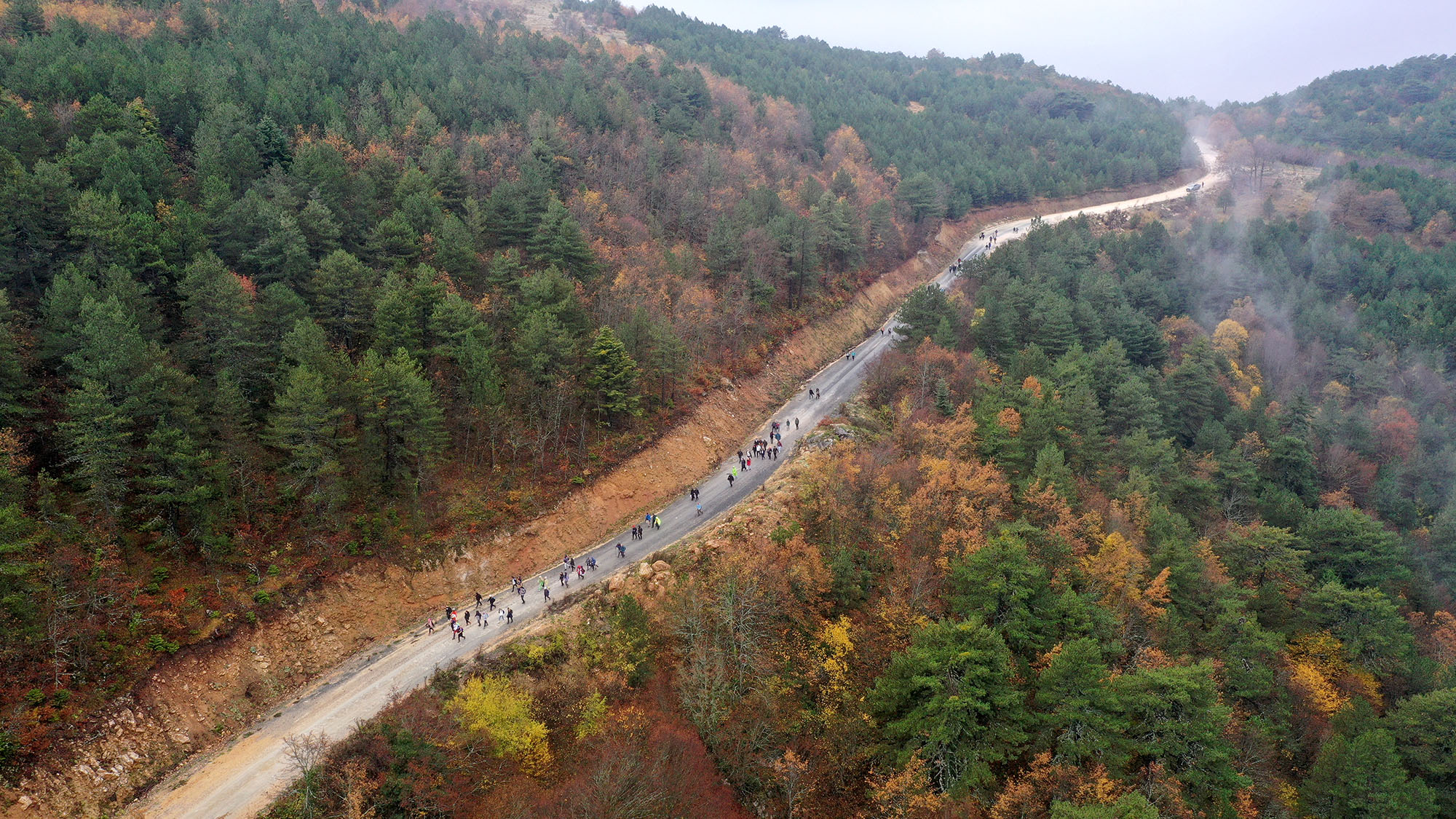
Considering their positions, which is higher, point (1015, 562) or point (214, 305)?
point (214, 305)

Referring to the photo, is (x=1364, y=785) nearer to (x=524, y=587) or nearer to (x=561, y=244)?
(x=524, y=587)

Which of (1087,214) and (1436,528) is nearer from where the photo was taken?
(1436,528)

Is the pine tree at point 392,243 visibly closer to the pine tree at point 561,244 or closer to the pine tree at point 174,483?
the pine tree at point 561,244

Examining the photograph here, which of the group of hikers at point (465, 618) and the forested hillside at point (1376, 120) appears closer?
the group of hikers at point (465, 618)

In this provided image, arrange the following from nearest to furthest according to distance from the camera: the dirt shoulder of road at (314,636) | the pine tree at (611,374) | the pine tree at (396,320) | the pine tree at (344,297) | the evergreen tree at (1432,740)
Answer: the dirt shoulder of road at (314,636), the evergreen tree at (1432,740), the pine tree at (396,320), the pine tree at (344,297), the pine tree at (611,374)

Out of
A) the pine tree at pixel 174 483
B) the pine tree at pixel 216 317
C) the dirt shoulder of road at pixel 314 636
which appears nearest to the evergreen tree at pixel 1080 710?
the dirt shoulder of road at pixel 314 636

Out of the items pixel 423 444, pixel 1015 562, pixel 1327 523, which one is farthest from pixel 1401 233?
pixel 423 444

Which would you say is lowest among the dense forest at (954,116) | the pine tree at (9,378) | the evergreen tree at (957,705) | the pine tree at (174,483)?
the evergreen tree at (957,705)

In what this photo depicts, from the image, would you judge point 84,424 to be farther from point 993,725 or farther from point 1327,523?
point 1327,523
